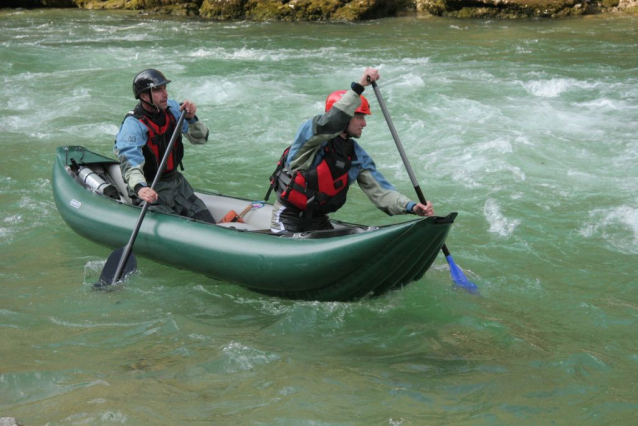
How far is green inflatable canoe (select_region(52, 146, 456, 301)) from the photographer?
388 cm

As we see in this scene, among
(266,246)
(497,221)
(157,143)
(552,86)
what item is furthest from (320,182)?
(552,86)

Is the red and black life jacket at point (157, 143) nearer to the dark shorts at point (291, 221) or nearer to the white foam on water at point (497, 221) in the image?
the dark shorts at point (291, 221)

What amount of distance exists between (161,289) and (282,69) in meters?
7.44

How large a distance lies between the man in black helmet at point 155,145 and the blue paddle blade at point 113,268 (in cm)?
39

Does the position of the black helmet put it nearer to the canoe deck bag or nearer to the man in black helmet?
the man in black helmet

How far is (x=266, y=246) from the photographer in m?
4.25

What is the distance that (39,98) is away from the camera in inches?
398

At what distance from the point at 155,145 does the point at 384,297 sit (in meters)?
1.95

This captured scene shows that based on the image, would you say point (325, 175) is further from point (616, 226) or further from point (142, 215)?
point (616, 226)

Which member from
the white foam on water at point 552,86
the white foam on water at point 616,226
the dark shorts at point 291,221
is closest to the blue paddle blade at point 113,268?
the dark shorts at point 291,221

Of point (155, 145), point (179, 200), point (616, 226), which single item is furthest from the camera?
point (616, 226)

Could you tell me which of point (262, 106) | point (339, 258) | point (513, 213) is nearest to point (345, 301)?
point (339, 258)

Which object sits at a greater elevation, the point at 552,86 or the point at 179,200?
the point at 552,86

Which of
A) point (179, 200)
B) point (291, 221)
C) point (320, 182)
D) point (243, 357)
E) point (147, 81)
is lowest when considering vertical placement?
point (243, 357)
